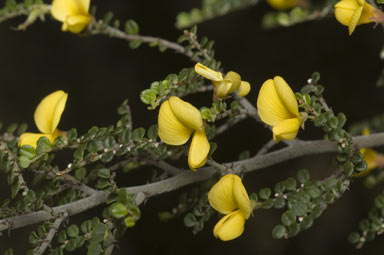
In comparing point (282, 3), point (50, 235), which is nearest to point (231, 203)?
point (50, 235)

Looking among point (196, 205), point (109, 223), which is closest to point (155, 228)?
point (196, 205)

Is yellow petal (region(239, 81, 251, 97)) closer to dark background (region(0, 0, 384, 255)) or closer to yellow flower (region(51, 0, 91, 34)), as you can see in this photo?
yellow flower (region(51, 0, 91, 34))

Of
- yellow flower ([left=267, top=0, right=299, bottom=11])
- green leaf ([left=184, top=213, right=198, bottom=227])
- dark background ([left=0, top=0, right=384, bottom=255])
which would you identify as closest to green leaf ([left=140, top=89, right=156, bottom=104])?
green leaf ([left=184, top=213, right=198, bottom=227])

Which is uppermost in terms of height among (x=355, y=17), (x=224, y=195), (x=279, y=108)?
A: (x=355, y=17)

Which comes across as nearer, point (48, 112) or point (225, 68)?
point (48, 112)

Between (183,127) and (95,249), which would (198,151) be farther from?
(95,249)

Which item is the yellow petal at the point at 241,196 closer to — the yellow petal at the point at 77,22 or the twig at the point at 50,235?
the twig at the point at 50,235

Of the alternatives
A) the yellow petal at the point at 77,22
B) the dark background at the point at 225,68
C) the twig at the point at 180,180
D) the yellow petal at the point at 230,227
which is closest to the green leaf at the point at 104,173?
the twig at the point at 180,180
